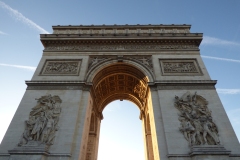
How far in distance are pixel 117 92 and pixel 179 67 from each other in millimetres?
7469

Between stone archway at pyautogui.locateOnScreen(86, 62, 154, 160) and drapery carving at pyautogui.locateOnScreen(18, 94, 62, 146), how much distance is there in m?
3.15

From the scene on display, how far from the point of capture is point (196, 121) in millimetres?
10758

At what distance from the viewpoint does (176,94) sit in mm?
12484

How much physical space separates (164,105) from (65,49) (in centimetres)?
1033

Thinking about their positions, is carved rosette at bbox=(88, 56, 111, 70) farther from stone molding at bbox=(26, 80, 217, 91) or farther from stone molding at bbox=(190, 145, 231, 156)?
stone molding at bbox=(190, 145, 231, 156)

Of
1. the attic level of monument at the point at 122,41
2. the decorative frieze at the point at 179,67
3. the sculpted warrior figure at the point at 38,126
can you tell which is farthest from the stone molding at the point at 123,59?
the sculpted warrior figure at the point at 38,126

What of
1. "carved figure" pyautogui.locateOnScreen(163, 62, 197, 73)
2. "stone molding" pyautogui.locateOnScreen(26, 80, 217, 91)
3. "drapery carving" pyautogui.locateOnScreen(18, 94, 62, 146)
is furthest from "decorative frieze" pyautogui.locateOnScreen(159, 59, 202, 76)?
"drapery carving" pyautogui.locateOnScreen(18, 94, 62, 146)

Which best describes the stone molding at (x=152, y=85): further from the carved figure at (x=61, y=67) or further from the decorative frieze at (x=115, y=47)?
the decorative frieze at (x=115, y=47)

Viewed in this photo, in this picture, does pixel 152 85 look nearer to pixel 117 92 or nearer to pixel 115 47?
pixel 115 47

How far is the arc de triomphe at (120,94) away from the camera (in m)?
10.0

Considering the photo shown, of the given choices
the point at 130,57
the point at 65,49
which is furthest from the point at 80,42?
the point at 130,57

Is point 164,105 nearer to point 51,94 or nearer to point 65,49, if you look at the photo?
point 51,94

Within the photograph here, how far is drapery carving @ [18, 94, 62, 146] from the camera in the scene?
1015 centimetres

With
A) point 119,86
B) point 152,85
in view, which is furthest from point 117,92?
point 152,85
